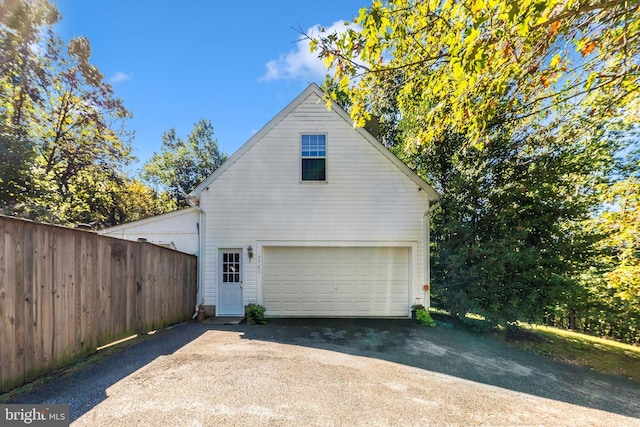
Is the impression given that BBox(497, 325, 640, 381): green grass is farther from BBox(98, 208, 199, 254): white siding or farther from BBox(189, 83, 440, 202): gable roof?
BBox(98, 208, 199, 254): white siding

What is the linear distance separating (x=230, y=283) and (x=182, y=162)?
1545cm

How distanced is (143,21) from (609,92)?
11582mm

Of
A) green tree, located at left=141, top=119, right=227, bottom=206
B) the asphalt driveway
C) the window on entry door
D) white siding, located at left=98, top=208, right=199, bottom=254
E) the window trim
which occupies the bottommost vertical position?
the asphalt driveway

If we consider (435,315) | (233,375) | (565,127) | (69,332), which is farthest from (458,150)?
(69,332)

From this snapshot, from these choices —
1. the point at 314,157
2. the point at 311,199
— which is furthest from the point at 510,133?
the point at 311,199

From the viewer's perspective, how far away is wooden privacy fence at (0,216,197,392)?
2.98m

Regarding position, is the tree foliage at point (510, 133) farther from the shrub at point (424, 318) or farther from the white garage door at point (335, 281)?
the white garage door at point (335, 281)

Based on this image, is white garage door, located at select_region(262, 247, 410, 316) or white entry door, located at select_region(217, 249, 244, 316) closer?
white entry door, located at select_region(217, 249, 244, 316)

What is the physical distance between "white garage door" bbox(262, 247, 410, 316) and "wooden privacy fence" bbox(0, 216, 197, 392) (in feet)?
10.3

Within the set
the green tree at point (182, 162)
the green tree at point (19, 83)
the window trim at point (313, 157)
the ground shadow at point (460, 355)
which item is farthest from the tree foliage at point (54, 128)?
the ground shadow at point (460, 355)

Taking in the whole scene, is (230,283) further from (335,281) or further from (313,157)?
(313,157)

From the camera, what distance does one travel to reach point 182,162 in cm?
1962

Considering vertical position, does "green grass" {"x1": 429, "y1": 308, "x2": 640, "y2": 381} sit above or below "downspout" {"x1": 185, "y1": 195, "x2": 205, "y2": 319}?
below

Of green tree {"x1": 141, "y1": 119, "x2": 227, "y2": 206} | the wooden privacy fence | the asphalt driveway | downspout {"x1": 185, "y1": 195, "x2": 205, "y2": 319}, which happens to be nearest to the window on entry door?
downspout {"x1": 185, "y1": 195, "x2": 205, "y2": 319}
